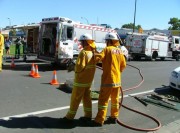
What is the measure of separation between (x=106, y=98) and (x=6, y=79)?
645 centimetres

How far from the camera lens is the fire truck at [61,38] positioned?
15859 mm

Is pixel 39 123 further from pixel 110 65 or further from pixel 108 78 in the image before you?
pixel 110 65

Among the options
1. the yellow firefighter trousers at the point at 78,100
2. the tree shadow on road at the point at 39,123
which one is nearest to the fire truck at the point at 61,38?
the tree shadow on road at the point at 39,123

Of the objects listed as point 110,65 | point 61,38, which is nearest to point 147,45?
point 61,38

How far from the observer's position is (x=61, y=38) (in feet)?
52.0

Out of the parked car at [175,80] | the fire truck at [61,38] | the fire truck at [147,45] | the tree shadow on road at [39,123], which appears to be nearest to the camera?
the tree shadow on road at [39,123]

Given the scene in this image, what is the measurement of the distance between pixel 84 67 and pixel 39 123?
1.43m

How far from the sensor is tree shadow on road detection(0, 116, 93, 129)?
6164 mm

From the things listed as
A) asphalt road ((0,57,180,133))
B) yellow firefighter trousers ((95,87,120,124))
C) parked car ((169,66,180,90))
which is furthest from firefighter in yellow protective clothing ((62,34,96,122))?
parked car ((169,66,180,90))

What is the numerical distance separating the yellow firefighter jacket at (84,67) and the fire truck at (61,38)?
962cm

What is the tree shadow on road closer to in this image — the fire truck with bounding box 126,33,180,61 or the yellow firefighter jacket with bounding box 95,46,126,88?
the yellow firefighter jacket with bounding box 95,46,126,88

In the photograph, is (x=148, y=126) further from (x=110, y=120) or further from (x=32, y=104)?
(x=32, y=104)

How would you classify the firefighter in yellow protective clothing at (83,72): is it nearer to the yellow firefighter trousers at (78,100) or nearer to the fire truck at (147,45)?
the yellow firefighter trousers at (78,100)

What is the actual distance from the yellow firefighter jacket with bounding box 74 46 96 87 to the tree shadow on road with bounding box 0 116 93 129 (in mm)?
819
